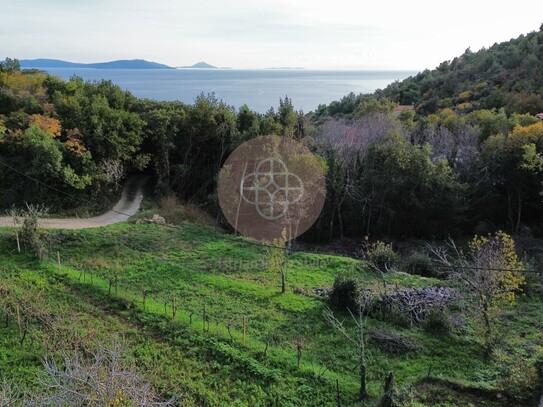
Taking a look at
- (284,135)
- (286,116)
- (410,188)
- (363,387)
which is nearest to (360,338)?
(363,387)

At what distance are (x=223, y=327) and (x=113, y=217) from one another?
12.0m

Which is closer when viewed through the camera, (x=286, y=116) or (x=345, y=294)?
(x=345, y=294)

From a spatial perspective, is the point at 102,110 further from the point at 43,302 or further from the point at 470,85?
the point at 470,85

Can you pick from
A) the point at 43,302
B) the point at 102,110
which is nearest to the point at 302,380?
the point at 43,302

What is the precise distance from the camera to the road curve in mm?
20438

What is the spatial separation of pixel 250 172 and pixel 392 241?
7.94 m

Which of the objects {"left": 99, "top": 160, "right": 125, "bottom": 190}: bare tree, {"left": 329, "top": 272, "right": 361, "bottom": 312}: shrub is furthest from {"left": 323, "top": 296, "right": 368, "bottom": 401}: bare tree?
{"left": 99, "top": 160, "right": 125, "bottom": 190}: bare tree

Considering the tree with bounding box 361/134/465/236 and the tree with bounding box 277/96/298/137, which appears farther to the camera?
the tree with bounding box 277/96/298/137

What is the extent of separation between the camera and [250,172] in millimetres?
22625

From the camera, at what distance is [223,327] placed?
41.4 feet

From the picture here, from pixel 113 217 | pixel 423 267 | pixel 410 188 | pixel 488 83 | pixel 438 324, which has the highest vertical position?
pixel 488 83

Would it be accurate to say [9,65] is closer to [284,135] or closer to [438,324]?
[284,135]

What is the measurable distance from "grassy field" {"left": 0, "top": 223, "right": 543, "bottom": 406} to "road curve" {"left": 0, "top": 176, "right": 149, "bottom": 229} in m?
2.28

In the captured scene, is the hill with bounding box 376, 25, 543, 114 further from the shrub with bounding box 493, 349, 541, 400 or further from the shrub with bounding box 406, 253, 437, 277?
the shrub with bounding box 493, 349, 541, 400
